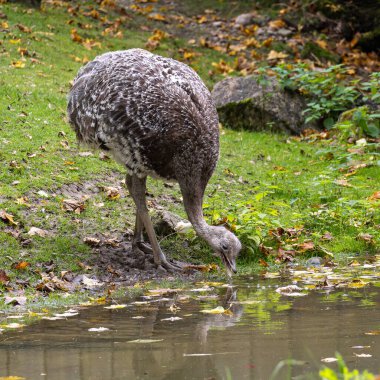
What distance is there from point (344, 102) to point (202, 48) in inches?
193

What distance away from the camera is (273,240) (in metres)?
8.79

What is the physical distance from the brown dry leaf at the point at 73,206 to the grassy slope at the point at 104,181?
0.08 m

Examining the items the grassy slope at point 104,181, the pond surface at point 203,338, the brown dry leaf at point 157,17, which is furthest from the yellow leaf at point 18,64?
the pond surface at point 203,338

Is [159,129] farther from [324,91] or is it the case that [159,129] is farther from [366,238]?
[324,91]

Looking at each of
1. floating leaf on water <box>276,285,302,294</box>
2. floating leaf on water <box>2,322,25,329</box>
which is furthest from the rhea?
floating leaf on water <box>2,322,25,329</box>

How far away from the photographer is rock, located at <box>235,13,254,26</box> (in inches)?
767

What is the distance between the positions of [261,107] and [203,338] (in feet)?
29.4

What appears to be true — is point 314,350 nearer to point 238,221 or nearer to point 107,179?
point 238,221

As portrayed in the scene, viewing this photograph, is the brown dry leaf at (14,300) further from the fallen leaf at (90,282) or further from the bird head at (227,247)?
the bird head at (227,247)

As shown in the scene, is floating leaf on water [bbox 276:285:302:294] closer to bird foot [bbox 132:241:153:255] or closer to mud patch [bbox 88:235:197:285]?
mud patch [bbox 88:235:197:285]

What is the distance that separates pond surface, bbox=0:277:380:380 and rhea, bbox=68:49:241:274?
1.07m

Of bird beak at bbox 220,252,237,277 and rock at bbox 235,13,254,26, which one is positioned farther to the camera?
rock at bbox 235,13,254,26

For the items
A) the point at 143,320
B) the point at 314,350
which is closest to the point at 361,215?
the point at 143,320

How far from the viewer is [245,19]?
1952cm
